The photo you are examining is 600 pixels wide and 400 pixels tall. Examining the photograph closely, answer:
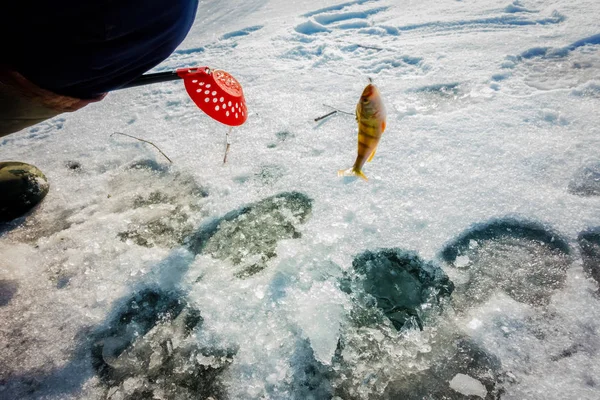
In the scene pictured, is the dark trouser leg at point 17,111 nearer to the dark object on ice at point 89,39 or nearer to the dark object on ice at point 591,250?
the dark object on ice at point 89,39

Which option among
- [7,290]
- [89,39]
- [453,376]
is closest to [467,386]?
[453,376]

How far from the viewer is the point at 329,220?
2.05 meters

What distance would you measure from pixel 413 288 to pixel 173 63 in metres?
4.44

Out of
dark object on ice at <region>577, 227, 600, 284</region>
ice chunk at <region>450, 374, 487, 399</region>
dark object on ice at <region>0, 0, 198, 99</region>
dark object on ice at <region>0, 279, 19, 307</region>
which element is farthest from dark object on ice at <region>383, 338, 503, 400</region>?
dark object on ice at <region>0, 279, 19, 307</region>

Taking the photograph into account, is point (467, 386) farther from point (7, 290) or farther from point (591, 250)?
point (7, 290)

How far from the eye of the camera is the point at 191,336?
1.61 metres

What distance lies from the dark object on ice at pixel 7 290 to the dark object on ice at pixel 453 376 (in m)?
2.20

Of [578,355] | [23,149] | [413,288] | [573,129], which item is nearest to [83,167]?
[23,149]

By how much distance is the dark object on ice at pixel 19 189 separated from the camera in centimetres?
227

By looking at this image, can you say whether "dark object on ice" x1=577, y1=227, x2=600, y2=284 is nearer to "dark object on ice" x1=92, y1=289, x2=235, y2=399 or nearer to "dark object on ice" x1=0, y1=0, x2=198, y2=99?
"dark object on ice" x1=92, y1=289, x2=235, y2=399

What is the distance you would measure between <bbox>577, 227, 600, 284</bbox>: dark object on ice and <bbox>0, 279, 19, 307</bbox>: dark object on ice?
10.8 feet

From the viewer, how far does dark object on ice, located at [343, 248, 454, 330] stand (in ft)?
5.35

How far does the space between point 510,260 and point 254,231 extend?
156cm

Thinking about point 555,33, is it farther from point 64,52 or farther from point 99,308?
point 99,308
